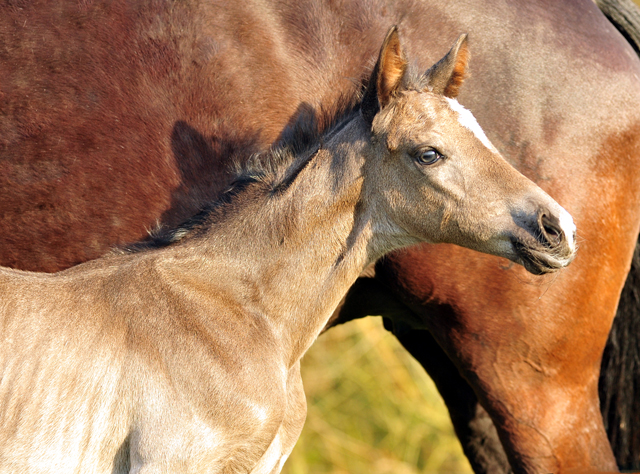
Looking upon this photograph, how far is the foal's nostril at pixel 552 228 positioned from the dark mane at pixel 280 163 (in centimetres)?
77

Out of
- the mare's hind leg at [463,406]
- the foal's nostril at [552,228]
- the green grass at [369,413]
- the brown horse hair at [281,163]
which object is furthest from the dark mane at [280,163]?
the green grass at [369,413]

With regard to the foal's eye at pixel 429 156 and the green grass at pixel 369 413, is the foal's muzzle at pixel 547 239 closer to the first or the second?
the foal's eye at pixel 429 156

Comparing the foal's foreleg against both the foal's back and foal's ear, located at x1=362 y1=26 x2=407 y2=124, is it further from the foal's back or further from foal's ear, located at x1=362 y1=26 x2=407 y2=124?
foal's ear, located at x1=362 y1=26 x2=407 y2=124

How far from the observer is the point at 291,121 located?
3.04 metres

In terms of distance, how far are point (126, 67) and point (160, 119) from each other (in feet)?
0.85

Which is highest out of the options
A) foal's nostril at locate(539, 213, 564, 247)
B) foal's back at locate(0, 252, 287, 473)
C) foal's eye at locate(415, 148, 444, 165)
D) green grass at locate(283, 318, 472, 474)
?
foal's nostril at locate(539, 213, 564, 247)

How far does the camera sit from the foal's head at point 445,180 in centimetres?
241

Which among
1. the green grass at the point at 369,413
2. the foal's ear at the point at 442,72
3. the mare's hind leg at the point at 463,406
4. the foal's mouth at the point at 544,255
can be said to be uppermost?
the foal's ear at the point at 442,72

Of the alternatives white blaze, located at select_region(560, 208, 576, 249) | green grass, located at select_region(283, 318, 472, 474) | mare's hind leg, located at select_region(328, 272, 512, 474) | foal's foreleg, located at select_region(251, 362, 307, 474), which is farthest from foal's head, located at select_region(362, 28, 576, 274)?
green grass, located at select_region(283, 318, 472, 474)

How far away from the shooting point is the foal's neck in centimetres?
260

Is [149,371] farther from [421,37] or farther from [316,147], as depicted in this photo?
[421,37]

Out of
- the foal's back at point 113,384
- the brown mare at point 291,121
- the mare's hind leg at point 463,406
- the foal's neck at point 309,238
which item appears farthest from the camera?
the mare's hind leg at point 463,406

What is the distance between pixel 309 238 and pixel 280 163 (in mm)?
332

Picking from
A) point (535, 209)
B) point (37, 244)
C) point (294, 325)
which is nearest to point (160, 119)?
point (37, 244)
